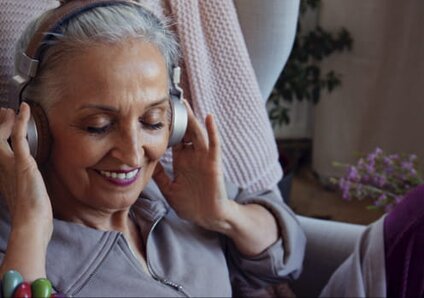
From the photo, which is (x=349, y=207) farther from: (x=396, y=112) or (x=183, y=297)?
(x=183, y=297)

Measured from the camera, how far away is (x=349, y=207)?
185 centimetres

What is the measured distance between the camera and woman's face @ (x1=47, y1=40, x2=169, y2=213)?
0.86 m

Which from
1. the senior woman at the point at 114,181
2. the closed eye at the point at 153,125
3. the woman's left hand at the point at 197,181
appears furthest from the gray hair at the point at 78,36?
the woman's left hand at the point at 197,181

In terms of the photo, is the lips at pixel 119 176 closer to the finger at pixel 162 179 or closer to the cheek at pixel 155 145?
the cheek at pixel 155 145

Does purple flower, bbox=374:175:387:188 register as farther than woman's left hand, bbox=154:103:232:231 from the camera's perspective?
Yes

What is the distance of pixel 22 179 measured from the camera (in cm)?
82

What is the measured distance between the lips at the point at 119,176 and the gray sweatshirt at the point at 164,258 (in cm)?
10

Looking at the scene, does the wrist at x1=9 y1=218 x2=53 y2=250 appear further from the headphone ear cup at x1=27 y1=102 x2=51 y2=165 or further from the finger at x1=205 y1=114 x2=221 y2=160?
the finger at x1=205 y1=114 x2=221 y2=160

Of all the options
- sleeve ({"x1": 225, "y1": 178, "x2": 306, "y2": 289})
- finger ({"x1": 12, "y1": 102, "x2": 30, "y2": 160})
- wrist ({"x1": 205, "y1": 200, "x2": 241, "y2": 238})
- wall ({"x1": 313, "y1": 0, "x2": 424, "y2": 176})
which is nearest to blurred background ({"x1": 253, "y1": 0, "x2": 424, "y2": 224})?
wall ({"x1": 313, "y1": 0, "x2": 424, "y2": 176})

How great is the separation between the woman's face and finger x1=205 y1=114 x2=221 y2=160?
12 centimetres

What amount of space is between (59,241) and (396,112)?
Result: 84cm

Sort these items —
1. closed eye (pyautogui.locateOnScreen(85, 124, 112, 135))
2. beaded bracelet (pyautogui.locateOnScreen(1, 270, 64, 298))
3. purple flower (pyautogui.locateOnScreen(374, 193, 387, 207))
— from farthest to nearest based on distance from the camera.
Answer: purple flower (pyautogui.locateOnScreen(374, 193, 387, 207)) < closed eye (pyautogui.locateOnScreen(85, 124, 112, 135)) < beaded bracelet (pyautogui.locateOnScreen(1, 270, 64, 298))

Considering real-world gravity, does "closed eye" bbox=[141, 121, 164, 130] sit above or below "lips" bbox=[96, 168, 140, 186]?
above

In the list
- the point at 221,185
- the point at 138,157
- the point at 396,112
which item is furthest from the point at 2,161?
the point at 396,112
